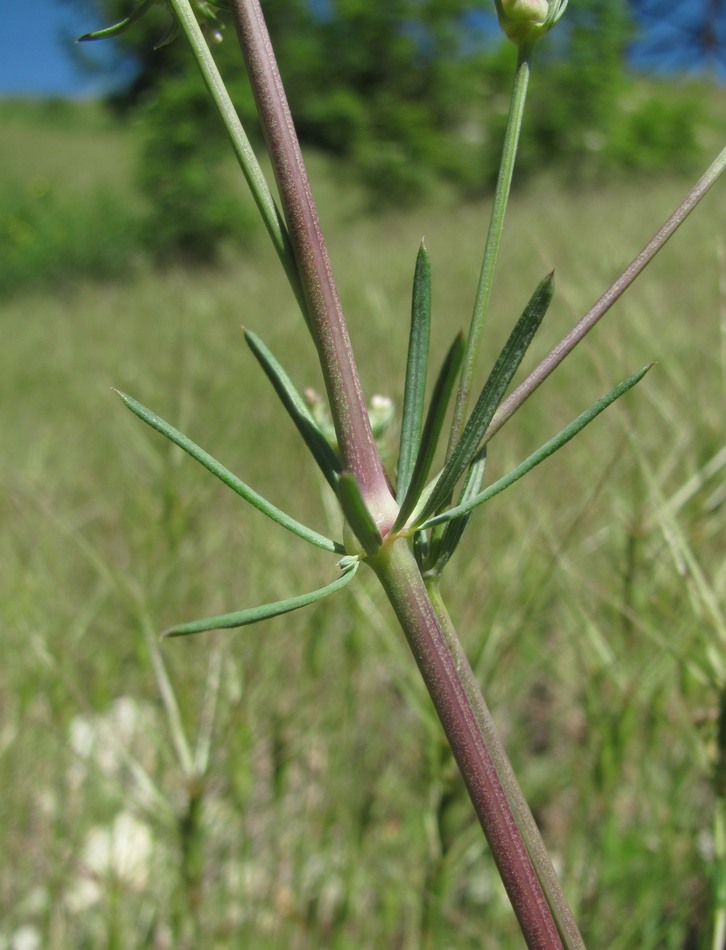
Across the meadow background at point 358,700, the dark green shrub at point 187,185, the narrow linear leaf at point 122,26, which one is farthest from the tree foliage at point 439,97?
the narrow linear leaf at point 122,26

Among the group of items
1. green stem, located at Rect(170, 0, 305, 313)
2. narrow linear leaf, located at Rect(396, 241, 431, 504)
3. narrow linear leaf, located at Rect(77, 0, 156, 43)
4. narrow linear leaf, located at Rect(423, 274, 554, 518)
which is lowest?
narrow linear leaf, located at Rect(423, 274, 554, 518)

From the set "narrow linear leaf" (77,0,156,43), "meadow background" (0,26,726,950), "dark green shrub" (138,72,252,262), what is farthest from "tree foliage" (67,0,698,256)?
"narrow linear leaf" (77,0,156,43)

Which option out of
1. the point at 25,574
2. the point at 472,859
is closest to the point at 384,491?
the point at 472,859

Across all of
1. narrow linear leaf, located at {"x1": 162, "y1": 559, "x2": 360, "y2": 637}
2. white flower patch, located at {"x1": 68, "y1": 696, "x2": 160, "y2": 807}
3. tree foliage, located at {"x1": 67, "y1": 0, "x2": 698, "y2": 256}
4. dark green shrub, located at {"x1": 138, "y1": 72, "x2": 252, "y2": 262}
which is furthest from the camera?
tree foliage, located at {"x1": 67, "y1": 0, "x2": 698, "y2": 256}

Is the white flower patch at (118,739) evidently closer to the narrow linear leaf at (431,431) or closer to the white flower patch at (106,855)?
the white flower patch at (106,855)

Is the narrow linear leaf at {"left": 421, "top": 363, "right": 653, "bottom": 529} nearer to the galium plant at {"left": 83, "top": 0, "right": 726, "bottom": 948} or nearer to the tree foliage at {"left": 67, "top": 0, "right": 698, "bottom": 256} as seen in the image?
the galium plant at {"left": 83, "top": 0, "right": 726, "bottom": 948}

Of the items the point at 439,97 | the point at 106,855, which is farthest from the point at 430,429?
the point at 439,97

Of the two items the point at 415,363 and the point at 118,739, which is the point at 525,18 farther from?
the point at 118,739
